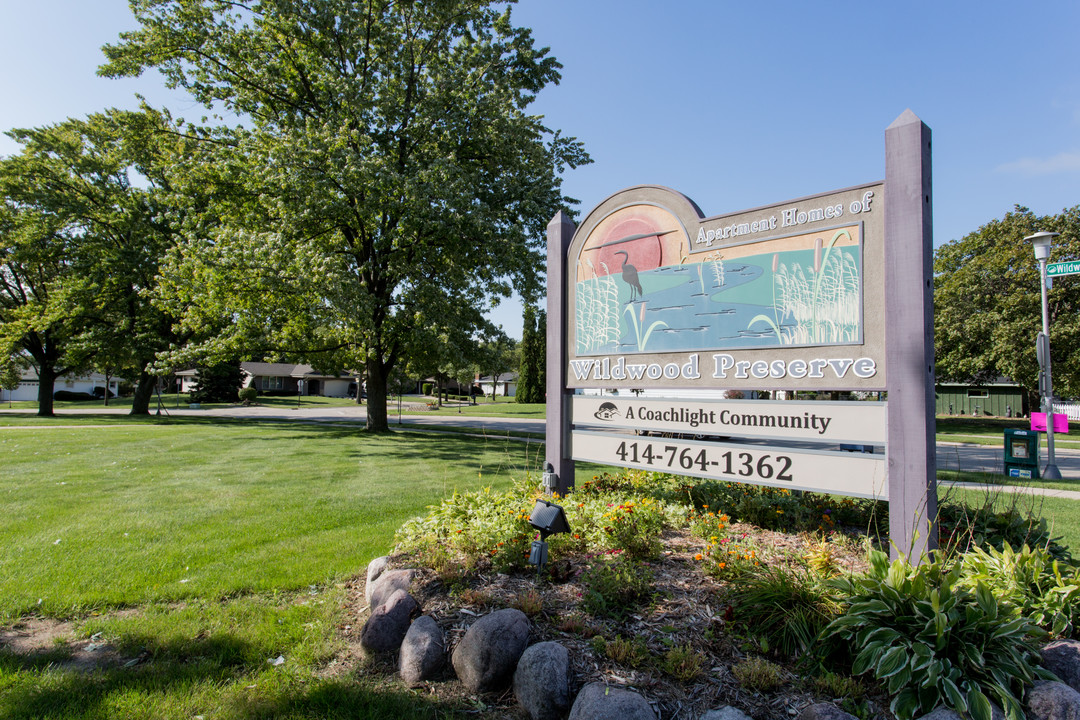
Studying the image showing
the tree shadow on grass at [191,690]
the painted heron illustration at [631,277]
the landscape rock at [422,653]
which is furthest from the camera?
the painted heron illustration at [631,277]

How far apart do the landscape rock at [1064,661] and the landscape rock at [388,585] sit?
375 centimetres

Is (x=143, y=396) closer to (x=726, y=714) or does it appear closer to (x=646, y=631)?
(x=646, y=631)

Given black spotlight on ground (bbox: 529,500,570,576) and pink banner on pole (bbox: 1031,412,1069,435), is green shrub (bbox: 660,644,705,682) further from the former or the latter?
pink banner on pole (bbox: 1031,412,1069,435)

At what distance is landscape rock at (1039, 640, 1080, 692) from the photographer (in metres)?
2.75

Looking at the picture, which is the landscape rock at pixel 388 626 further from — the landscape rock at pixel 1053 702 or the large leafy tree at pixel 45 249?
the large leafy tree at pixel 45 249

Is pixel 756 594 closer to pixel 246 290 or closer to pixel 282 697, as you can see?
pixel 282 697

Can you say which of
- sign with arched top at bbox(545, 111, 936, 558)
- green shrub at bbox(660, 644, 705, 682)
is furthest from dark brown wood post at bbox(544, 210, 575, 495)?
green shrub at bbox(660, 644, 705, 682)

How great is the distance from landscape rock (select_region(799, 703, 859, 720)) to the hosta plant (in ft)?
0.92

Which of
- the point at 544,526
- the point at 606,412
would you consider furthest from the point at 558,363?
the point at 544,526

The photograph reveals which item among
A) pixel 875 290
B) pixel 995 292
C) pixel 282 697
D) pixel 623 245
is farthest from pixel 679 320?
pixel 995 292

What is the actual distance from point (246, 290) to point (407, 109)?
689cm

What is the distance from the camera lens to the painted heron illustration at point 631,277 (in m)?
5.51

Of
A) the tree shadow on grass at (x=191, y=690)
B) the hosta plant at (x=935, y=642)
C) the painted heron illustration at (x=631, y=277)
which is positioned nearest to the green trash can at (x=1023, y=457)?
the painted heron illustration at (x=631, y=277)

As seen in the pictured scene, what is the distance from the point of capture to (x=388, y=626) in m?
3.52
